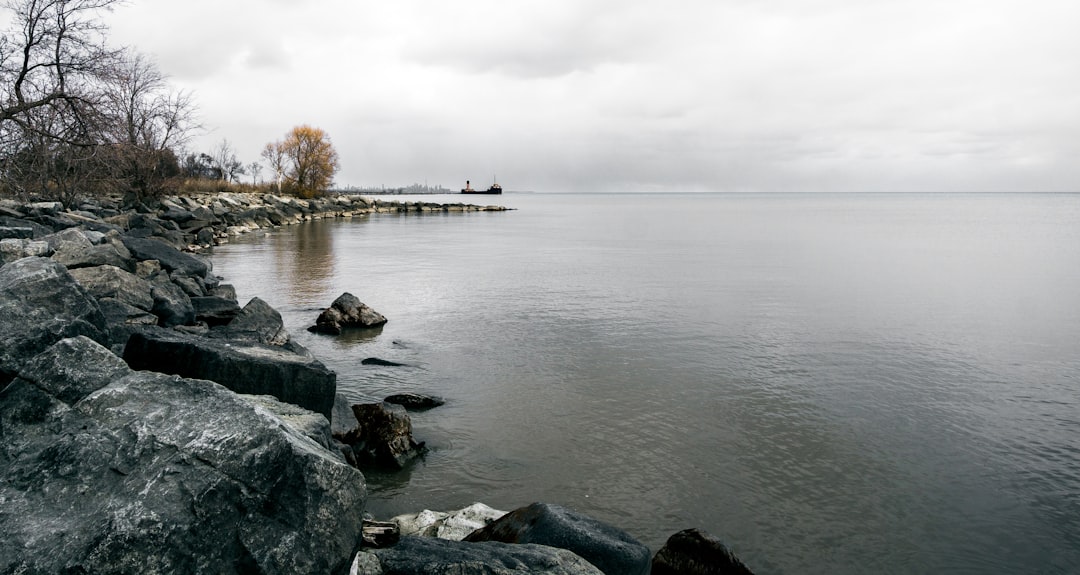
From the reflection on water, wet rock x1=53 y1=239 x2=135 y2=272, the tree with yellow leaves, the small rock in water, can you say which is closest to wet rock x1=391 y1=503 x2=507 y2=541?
the small rock in water

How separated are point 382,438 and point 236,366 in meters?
2.41

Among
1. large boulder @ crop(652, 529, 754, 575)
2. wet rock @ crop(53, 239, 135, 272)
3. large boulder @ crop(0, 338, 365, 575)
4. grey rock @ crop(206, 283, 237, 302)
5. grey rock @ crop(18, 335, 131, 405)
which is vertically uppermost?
wet rock @ crop(53, 239, 135, 272)

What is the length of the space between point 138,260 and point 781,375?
1670 cm

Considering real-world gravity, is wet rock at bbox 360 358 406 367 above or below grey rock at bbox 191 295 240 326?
below

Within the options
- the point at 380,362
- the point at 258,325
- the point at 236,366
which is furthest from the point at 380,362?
the point at 236,366

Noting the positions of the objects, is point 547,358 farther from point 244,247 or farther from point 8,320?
point 244,247

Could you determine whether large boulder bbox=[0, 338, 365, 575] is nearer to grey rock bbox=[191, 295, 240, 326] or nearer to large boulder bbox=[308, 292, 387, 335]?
grey rock bbox=[191, 295, 240, 326]

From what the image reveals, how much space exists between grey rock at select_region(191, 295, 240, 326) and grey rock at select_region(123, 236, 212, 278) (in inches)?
172

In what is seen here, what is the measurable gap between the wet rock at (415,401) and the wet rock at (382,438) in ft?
5.37

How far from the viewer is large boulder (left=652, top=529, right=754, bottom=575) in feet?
21.6

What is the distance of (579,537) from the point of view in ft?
19.0

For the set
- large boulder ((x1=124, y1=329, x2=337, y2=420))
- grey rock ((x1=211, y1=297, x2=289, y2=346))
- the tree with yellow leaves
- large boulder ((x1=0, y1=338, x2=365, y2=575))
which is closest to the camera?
large boulder ((x1=0, y1=338, x2=365, y2=575))

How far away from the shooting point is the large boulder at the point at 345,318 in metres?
17.1

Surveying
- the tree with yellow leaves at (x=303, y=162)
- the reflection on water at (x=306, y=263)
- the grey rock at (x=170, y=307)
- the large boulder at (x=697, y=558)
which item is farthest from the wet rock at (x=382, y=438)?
the tree with yellow leaves at (x=303, y=162)
